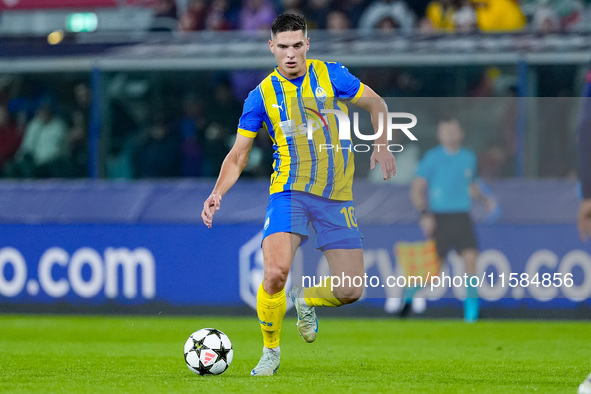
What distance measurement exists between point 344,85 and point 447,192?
4865 mm

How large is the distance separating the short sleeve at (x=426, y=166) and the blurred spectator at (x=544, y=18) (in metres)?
2.10

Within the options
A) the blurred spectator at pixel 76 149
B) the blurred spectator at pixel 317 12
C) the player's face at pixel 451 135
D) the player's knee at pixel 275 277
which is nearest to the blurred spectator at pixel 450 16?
the blurred spectator at pixel 317 12

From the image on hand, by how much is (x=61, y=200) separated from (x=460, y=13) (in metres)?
5.20

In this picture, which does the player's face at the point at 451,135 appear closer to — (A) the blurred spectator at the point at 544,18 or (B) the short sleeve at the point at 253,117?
(A) the blurred spectator at the point at 544,18

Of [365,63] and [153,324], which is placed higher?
[365,63]

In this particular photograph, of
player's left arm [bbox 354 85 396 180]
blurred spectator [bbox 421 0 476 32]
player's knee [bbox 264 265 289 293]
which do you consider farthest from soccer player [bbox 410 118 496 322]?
player's knee [bbox 264 265 289 293]

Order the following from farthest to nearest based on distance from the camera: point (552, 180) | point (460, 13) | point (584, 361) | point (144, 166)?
point (460, 13), point (144, 166), point (552, 180), point (584, 361)

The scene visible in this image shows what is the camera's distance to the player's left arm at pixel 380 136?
7.19 metres

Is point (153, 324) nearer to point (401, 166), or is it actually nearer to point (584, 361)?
point (401, 166)

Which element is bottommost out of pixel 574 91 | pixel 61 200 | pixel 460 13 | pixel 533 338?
pixel 533 338

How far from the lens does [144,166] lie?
42.1 ft

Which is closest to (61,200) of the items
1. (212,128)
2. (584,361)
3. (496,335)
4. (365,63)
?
(212,128)

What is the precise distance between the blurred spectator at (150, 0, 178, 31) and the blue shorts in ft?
26.4

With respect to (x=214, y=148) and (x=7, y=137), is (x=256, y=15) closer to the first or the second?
(x=214, y=148)
